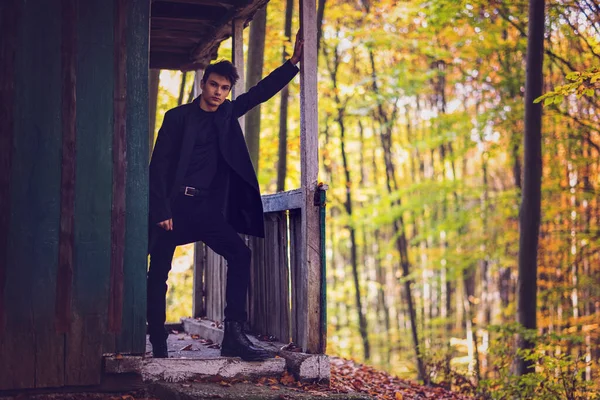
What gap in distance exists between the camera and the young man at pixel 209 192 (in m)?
5.66

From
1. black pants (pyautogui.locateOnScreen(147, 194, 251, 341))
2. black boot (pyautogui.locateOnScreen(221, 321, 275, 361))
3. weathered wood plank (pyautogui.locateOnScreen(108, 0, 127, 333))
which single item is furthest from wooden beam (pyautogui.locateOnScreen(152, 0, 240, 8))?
black boot (pyautogui.locateOnScreen(221, 321, 275, 361))

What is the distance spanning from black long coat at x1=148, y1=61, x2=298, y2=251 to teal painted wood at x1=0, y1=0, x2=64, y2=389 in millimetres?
795

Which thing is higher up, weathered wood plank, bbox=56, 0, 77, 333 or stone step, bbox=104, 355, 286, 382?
weathered wood plank, bbox=56, 0, 77, 333

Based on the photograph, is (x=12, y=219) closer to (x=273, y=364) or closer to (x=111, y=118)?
(x=111, y=118)

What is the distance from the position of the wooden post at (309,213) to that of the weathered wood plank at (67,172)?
1745mm


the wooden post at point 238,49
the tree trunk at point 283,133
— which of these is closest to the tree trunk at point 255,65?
the tree trunk at point 283,133

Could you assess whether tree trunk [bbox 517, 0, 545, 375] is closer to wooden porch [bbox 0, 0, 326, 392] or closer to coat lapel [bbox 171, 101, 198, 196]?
coat lapel [bbox 171, 101, 198, 196]

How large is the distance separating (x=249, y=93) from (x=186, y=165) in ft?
2.86

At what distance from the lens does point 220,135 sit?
580cm

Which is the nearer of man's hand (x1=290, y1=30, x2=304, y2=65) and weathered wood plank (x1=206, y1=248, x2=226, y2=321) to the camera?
man's hand (x1=290, y1=30, x2=304, y2=65)

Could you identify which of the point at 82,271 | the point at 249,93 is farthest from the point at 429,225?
the point at 82,271

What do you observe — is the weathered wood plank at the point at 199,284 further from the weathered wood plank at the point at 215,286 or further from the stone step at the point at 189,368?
the stone step at the point at 189,368

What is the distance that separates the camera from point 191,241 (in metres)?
5.75

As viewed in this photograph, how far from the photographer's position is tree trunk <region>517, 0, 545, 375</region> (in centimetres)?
925
